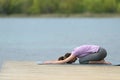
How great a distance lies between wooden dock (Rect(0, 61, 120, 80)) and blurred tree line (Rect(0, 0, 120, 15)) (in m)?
36.6

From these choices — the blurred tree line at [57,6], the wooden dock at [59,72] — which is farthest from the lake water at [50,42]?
the blurred tree line at [57,6]

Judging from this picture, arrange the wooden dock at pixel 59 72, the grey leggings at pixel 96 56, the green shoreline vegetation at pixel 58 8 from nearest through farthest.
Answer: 1. the wooden dock at pixel 59 72
2. the grey leggings at pixel 96 56
3. the green shoreline vegetation at pixel 58 8

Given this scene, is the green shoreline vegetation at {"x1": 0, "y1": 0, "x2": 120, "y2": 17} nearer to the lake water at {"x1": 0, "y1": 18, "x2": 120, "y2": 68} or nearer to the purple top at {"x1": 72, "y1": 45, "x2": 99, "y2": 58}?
the lake water at {"x1": 0, "y1": 18, "x2": 120, "y2": 68}

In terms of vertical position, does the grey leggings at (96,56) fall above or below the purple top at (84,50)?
below

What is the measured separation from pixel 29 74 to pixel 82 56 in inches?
45.2

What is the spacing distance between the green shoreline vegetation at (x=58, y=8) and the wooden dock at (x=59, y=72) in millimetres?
36278

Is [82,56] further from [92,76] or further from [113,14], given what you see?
[113,14]

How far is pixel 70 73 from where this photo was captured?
6.41 metres

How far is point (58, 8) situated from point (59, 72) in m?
40.4

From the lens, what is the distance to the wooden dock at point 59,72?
6.06 metres

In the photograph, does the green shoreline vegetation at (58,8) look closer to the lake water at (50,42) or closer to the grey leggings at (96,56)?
the lake water at (50,42)

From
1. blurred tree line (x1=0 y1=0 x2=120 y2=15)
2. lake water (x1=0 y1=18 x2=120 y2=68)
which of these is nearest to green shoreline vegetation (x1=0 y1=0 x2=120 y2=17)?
blurred tree line (x1=0 y1=0 x2=120 y2=15)

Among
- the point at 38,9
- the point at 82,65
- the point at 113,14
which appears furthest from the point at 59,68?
the point at 38,9

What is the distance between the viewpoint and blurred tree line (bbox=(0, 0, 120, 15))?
4497cm
